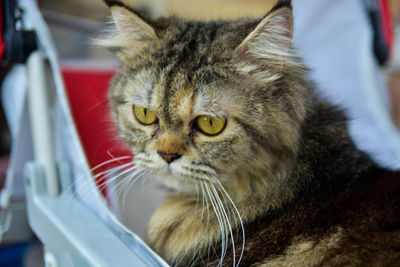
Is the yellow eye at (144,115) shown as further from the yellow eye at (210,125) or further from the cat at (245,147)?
the yellow eye at (210,125)

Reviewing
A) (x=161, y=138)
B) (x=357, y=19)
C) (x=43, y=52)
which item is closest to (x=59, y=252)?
(x=161, y=138)

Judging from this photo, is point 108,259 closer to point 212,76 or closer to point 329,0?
point 212,76

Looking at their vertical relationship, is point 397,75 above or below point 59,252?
above

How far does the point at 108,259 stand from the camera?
0.81m

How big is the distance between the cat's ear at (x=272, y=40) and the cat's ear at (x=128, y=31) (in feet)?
0.90

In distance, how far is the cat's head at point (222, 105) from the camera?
85 cm

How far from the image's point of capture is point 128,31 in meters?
1.01

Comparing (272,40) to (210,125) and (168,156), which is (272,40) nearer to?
(210,125)

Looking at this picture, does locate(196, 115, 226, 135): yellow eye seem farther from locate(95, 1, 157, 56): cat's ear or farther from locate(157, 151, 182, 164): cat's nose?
locate(95, 1, 157, 56): cat's ear

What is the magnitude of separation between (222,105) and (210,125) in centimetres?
6

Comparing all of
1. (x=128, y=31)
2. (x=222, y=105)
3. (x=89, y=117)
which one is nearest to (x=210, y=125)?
(x=222, y=105)

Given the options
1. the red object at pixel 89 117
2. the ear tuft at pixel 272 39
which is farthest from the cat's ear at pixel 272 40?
the red object at pixel 89 117

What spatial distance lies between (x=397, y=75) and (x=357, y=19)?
38.5 inches

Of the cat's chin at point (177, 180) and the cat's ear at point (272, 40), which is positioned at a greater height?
the cat's ear at point (272, 40)
